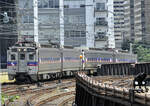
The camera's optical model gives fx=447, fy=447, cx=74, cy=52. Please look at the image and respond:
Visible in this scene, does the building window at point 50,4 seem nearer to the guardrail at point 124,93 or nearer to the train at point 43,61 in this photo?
the train at point 43,61

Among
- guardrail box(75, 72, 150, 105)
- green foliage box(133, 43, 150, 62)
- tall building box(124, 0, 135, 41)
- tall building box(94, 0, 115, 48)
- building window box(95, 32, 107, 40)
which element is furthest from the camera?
tall building box(124, 0, 135, 41)

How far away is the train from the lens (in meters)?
34.9

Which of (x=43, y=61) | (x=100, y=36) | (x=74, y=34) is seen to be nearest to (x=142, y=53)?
(x=100, y=36)

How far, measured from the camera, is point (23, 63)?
34.9m

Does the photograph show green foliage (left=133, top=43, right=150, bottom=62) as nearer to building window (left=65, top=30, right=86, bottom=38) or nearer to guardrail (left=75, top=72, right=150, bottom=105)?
building window (left=65, top=30, right=86, bottom=38)

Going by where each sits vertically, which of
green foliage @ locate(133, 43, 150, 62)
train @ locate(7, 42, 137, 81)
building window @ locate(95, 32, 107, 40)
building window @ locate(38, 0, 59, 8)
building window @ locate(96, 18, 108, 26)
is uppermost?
building window @ locate(38, 0, 59, 8)

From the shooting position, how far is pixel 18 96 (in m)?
26.6

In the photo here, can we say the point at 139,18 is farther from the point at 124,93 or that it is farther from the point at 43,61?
the point at 124,93

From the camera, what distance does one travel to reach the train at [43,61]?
3494 cm

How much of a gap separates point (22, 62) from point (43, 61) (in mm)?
2295

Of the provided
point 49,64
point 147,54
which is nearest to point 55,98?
point 49,64

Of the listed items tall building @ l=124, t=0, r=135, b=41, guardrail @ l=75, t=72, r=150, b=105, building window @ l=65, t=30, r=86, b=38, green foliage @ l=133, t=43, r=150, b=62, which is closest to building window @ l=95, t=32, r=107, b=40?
building window @ l=65, t=30, r=86, b=38

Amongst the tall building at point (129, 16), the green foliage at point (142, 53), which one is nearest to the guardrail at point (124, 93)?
the green foliage at point (142, 53)

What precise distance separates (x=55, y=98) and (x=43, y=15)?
4295cm
